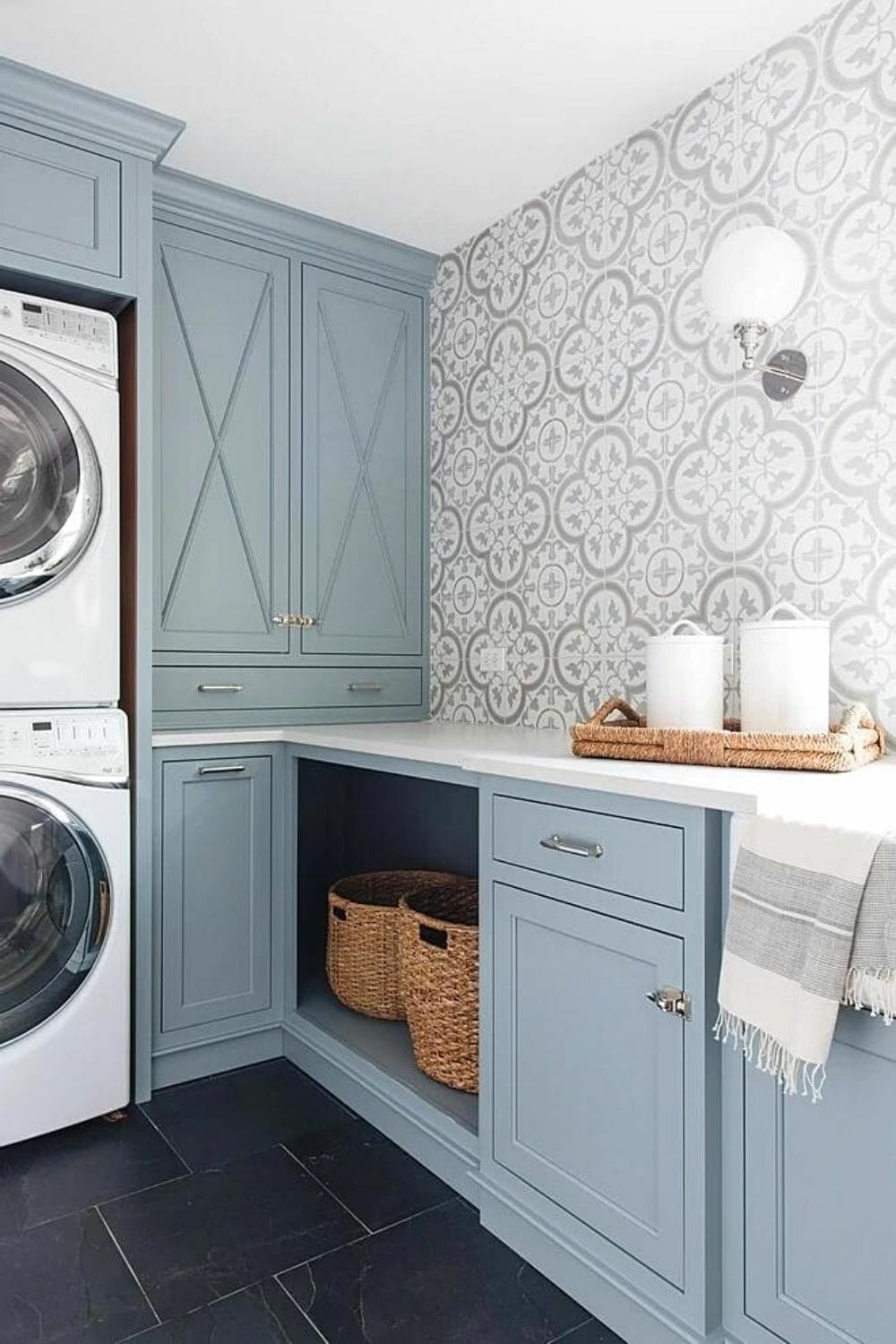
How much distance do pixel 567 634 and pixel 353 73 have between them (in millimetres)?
1401

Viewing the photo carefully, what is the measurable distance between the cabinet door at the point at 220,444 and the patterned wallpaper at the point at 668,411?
578 millimetres

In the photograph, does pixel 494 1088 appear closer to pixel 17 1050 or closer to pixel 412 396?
pixel 17 1050

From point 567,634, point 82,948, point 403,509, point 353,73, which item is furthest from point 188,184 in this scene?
point 82,948

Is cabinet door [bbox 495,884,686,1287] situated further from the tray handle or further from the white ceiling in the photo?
the white ceiling

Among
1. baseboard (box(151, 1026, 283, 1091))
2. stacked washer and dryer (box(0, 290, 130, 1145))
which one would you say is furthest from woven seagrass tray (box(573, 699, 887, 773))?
baseboard (box(151, 1026, 283, 1091))

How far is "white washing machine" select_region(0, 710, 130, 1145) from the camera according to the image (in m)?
1.99

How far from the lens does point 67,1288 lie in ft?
5.13

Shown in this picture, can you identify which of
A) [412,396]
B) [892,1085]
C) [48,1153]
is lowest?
[48,1153]

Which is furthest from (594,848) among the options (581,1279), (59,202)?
(59,202)

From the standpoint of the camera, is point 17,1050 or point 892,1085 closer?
point 892,1085

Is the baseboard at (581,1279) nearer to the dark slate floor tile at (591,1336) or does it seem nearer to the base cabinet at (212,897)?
the dark slate floor tile at (591,1336)

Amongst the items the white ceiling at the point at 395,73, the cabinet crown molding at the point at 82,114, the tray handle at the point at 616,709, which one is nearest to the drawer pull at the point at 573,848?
the tray handle at the point at 616,709

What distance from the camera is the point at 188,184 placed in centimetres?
247

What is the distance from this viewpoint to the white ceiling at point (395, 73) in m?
1.84
